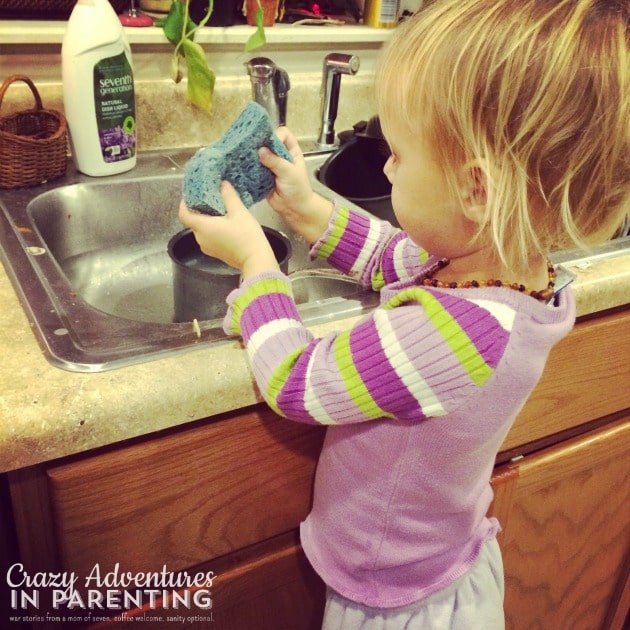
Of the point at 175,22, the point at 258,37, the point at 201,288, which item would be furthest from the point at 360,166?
the point at 201,288

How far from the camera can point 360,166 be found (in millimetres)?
1170

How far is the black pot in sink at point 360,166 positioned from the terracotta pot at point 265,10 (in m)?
0.23

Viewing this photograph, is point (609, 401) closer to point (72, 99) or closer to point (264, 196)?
point (264, 196)

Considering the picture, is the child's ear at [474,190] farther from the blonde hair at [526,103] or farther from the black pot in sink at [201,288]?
the black pot in sink at [201,288]

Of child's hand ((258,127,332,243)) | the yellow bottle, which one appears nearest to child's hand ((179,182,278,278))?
child's hand ((258,127,332,243))

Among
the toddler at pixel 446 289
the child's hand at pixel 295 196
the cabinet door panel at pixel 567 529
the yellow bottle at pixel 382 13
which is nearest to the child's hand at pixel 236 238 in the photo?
the toddler at pixel 446 289

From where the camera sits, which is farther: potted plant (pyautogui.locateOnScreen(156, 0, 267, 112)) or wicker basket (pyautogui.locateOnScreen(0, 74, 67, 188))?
potted plant (pyautogui.locateOnScreen(156, 0, 267, 112))

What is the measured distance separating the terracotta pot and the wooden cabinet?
730mm

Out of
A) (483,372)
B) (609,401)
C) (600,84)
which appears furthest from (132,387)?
(609,401)

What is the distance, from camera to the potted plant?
3.46 ft

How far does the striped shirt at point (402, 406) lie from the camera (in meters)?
0.55

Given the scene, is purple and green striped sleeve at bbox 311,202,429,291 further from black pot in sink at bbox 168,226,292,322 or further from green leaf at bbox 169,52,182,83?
green leaf at bbox 169,52,182,83

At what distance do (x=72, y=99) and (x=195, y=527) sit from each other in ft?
2.01

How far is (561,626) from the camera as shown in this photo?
3.78 ft
